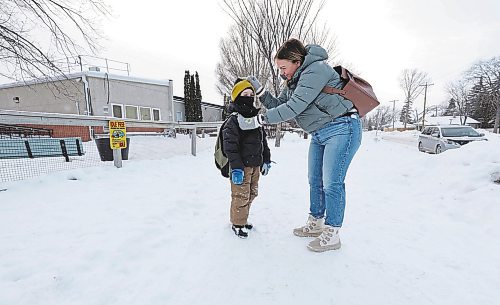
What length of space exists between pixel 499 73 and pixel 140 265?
60.3 m

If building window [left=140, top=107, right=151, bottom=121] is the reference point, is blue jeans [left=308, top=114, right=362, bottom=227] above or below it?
below

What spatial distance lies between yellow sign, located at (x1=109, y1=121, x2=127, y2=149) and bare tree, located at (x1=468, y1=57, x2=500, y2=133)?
5311cm

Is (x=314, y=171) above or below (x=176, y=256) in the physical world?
above

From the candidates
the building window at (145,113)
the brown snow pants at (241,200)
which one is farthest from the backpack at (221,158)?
the building window at (145,113)

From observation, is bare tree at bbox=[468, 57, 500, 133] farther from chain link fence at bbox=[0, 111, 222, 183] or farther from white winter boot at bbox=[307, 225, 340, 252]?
chain link fence at bbox=[0, 111, 222, 183]

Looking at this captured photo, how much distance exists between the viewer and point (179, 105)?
986 inches

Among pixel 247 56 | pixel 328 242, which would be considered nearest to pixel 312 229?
pixel 328 242

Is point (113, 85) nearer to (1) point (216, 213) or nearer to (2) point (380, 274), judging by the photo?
(1) point (216, 213)

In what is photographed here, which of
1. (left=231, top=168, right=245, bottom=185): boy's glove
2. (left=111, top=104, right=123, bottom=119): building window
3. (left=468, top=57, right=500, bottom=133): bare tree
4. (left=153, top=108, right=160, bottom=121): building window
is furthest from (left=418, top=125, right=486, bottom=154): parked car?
(left=468, top=57, right=500, bottom=133): bare tree

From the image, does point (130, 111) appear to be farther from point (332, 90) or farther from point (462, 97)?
point (462, 97)

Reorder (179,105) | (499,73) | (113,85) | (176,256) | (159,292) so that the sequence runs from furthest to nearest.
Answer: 1. (499,73)
2. (179,105)
3. (113,85)
4. (176,256)
5. (159,292)

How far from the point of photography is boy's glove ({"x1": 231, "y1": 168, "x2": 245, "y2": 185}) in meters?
2.40

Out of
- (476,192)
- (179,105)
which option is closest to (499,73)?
(179,105)

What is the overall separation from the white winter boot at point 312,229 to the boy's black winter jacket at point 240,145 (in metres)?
0.77
